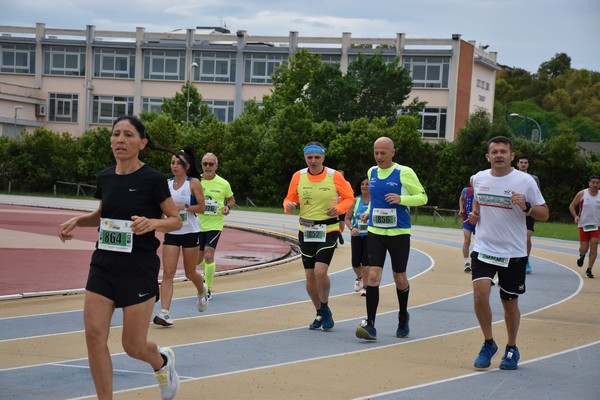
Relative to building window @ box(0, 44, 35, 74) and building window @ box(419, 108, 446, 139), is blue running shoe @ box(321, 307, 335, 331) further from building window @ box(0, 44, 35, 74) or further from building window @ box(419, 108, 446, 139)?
building window @ box(0, 44, 35, 74)

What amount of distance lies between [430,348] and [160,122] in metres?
45.5

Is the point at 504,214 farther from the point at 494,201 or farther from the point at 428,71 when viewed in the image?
the point at 428,71

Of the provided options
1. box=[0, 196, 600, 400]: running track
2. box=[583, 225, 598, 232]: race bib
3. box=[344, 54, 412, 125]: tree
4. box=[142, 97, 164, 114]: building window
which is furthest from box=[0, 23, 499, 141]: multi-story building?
box=[0, 196, 600, 400]: running track

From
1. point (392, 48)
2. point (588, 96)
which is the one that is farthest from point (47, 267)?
point (588, 96)

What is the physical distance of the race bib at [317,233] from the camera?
37.1 ft

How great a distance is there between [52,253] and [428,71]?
59.9 m

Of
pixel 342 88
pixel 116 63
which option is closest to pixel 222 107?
pixel 116 63

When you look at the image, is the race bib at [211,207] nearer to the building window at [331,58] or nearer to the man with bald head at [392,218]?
the man with bald head at [392,218]

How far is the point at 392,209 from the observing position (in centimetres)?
1085

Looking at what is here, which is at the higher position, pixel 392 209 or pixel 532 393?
pixel 392 209

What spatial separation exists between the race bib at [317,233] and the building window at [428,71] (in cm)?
6646

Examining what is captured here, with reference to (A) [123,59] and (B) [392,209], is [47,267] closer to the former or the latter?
(B) [392,209]

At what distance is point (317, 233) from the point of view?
11.3m

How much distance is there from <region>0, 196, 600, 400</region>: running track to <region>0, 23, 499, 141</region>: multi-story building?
212ft
